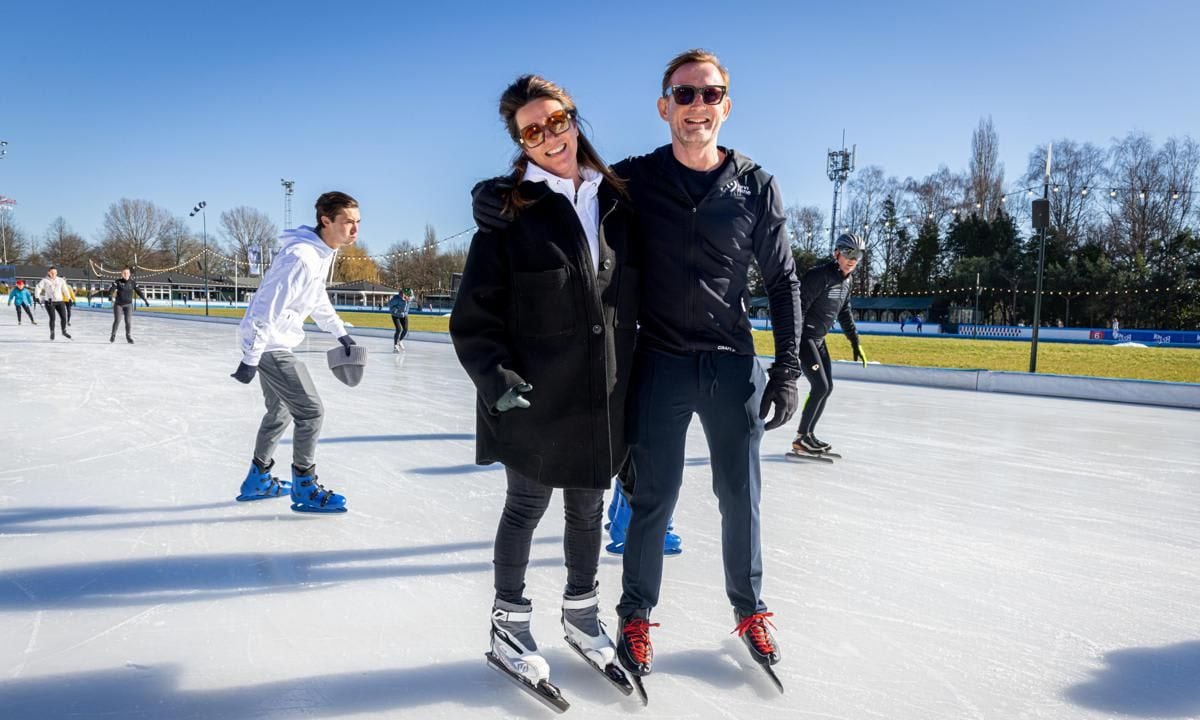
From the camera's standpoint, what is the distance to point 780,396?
186 centimetres

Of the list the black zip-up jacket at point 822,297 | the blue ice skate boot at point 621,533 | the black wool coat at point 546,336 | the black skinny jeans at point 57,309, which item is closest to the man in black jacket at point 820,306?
the black zip-up jacket at point 822,297

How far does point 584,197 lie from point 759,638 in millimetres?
1190

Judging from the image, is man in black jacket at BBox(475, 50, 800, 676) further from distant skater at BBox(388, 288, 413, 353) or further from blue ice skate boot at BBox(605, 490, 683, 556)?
distant skater at BBox(388, 288, 413, 353)

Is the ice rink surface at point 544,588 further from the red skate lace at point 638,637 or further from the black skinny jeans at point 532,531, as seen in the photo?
the black skinny jeans at point 532,531

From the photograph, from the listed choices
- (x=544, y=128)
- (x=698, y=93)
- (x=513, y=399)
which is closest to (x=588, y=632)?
(x=513, y=399)

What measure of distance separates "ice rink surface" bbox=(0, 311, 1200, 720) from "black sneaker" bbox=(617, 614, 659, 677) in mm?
48

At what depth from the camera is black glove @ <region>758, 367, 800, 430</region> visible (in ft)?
6.10

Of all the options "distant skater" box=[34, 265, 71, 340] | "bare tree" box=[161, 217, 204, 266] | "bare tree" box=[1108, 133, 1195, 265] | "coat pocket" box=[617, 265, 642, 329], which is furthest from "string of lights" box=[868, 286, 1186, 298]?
"bare tree" box=[161, 217, 204, 266]

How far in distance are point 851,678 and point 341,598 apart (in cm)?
150

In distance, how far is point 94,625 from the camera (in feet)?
6.70

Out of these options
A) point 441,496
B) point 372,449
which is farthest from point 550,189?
point 372,449

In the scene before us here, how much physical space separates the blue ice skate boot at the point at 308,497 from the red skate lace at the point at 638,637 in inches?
70.0

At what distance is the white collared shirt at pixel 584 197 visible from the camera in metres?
1.69

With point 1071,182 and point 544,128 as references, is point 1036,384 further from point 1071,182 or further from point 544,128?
point 1071,182
